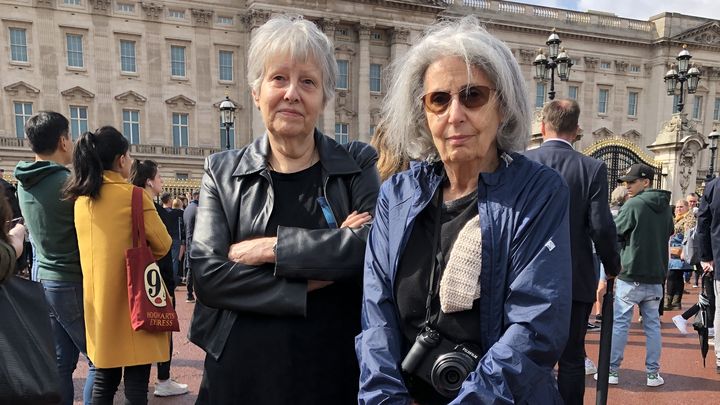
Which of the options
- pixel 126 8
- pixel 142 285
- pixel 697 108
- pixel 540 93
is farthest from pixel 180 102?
pixel 697 108

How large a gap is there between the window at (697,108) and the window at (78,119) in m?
47.3

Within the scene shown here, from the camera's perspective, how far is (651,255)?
5.10 meters

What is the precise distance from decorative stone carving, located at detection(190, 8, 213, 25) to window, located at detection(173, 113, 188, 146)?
239 inches

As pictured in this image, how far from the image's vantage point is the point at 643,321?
16.5ft

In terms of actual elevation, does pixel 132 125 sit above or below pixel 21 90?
below

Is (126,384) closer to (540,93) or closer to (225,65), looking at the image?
(225,65)

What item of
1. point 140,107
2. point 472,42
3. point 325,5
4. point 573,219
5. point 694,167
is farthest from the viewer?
point 325,5

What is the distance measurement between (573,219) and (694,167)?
15.9 m

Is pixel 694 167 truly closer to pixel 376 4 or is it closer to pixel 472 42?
pixel 472 42

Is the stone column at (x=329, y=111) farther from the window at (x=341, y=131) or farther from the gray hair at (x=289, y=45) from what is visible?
the gray hair at (x=289, y=45)

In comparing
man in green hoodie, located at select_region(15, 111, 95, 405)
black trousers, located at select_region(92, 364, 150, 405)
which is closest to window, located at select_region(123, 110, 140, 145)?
man in green hoodie, located at select_region(15, 111, 95, 405)

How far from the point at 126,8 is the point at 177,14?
290cm

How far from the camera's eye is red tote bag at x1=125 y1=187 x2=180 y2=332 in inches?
121

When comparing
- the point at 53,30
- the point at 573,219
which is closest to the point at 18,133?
the point at 53,30
